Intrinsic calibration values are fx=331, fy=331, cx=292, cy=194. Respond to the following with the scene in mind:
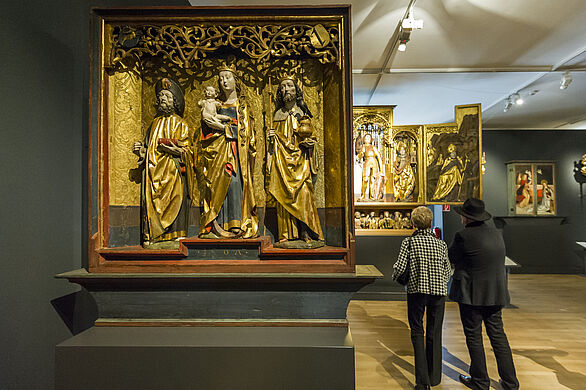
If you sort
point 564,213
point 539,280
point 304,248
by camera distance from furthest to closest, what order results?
point 564,213 < point 539,280 < point 304,248

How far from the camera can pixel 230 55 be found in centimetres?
279

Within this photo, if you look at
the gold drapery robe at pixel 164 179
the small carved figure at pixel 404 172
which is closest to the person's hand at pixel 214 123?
the gold drapery robe at pixel 164 179

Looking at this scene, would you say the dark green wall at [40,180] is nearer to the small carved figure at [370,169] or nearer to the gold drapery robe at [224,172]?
the gold drapery robe at [224,172]

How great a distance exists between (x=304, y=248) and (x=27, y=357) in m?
1.92

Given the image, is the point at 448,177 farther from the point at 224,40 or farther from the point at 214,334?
the point at 214,334

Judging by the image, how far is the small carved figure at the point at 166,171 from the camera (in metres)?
2.44

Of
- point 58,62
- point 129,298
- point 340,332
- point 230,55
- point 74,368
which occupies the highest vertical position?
point 230,55

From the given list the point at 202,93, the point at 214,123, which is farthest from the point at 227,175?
the point at 202,93

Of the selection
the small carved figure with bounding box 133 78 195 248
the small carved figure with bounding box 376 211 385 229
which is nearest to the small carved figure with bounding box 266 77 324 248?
the small carved figure with bounding box 133 78 195 248

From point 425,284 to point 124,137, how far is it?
2.74 metres

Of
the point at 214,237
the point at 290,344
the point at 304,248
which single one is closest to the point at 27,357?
the point at 214,237

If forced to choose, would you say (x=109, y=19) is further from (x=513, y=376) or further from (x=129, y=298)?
(x=513, y=376)

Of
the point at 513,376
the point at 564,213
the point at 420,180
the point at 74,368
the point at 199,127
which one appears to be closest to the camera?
the point at 74,368

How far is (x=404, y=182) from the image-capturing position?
6.11 meters
